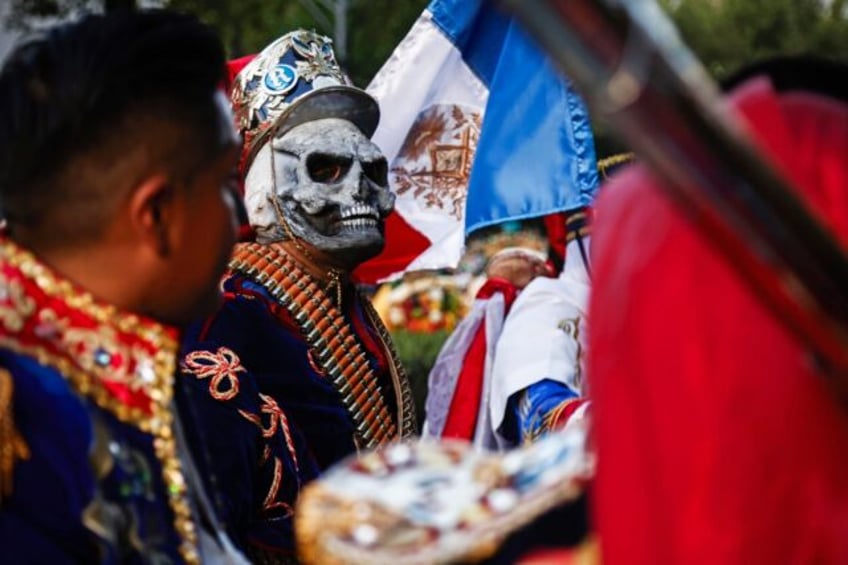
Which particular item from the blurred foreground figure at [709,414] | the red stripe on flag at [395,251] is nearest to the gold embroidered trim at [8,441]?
the blurred foreground figure at [709,414]

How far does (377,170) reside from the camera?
532cm

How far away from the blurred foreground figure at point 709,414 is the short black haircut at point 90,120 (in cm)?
113

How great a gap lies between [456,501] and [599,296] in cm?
37

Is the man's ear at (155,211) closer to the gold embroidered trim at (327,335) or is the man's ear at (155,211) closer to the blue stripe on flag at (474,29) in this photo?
the gold embroidered trim at (327,335)

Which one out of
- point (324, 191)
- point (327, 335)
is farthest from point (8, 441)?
point (324, 191)

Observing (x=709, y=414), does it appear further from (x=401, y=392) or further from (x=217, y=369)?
(x=401, y=392)

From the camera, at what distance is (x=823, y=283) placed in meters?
1.55

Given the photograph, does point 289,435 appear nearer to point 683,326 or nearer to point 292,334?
point 292,334

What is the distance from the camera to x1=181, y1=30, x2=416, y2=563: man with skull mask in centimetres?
482

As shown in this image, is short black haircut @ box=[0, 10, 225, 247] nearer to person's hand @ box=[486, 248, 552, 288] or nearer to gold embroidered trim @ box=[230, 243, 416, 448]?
gold embroidered trim @ box=[230, 243, 416, 448]

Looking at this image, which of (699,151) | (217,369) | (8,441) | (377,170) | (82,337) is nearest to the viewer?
(699,151)

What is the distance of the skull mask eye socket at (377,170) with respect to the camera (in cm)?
525

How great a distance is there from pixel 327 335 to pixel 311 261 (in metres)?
0.29

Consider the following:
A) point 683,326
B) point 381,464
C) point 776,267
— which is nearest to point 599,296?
point 683,326
